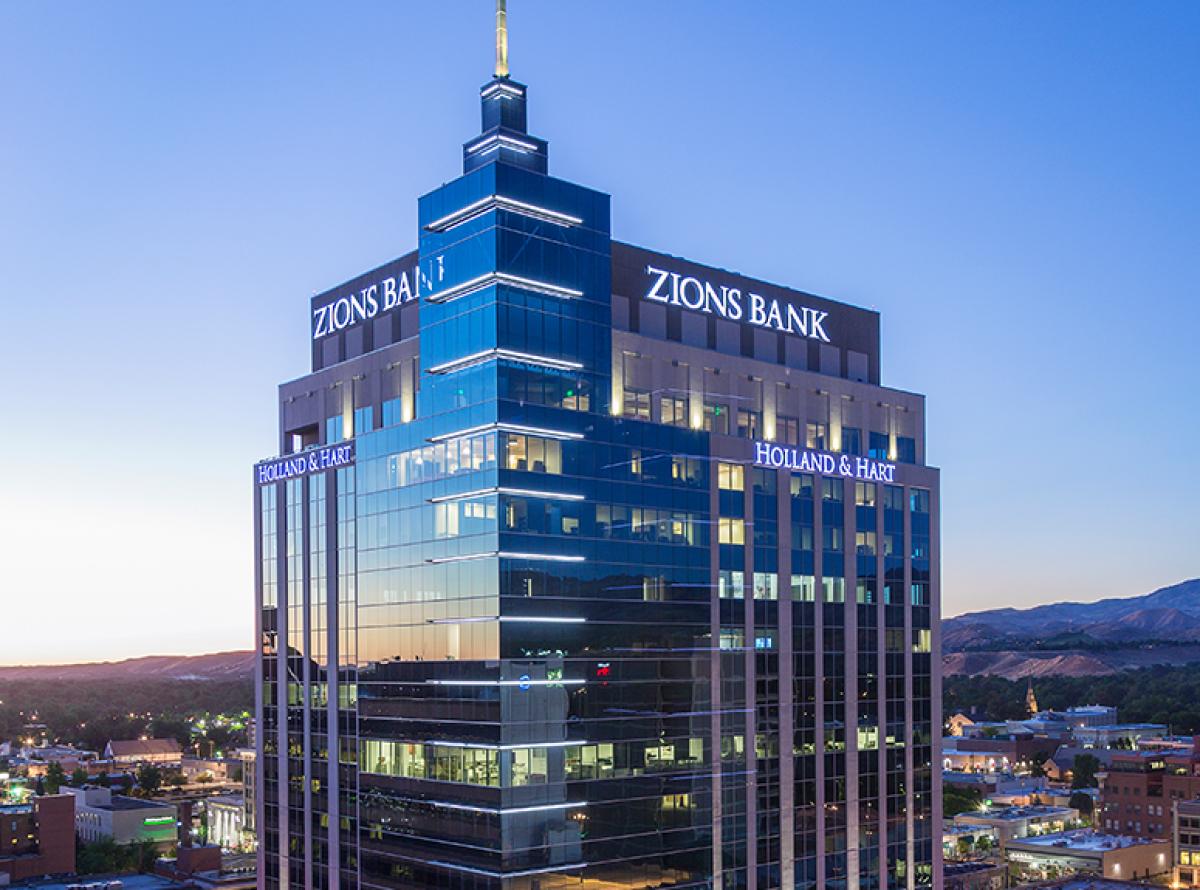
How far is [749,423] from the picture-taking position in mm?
95688

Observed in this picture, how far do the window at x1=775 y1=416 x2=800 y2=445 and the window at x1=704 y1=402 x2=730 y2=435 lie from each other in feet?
17.5

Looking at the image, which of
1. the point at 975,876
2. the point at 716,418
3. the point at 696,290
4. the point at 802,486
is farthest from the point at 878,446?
the point at 975,876

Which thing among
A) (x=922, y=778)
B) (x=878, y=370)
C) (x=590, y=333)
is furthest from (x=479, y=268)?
(x=922, y=778)

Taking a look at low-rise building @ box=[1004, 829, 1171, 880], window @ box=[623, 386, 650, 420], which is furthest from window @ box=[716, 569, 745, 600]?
low-rise building @ box=[1004, 829, 1171, 880]

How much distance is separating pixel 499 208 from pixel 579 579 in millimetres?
23765

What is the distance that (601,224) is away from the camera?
83875 millimetres

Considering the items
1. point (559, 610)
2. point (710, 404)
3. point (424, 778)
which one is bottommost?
point (424, 778)

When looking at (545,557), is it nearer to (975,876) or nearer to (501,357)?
(501,357)

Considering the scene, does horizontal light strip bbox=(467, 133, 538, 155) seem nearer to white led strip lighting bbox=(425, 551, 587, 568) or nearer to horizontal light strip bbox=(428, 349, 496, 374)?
horizontal light strip bbox=(428, 349, 496, 374)

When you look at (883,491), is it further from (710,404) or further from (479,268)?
(479,268)

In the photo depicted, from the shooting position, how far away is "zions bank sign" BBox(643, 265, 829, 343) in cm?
9381

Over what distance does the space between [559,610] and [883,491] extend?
36.3 meters

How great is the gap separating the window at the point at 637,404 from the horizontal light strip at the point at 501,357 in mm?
7188

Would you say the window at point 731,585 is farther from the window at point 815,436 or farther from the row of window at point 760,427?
the window at point 815,436
